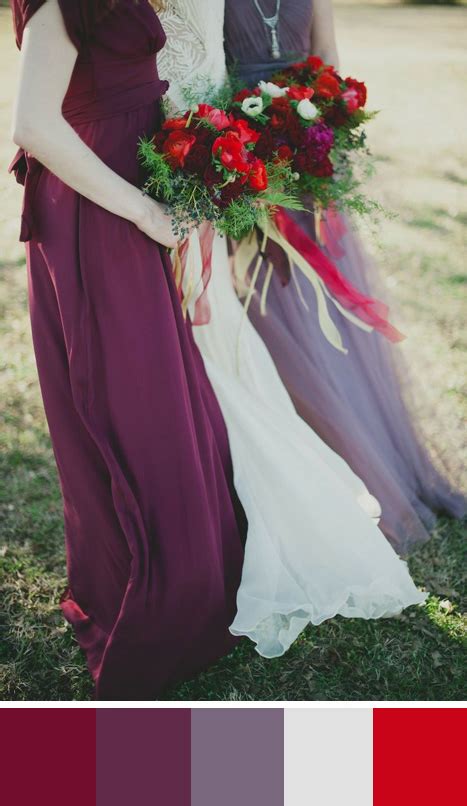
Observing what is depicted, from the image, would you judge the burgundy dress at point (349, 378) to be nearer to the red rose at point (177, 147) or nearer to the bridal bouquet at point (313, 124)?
the bridal bouquet at point (313, 124)

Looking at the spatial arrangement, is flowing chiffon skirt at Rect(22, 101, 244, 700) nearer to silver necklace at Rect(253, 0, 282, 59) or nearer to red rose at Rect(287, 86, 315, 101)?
red rose at Rect(287, 86, 315, 101)

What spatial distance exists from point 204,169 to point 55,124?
1.43 feet

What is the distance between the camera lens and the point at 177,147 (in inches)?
82.6

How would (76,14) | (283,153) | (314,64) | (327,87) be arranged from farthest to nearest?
(314,64), (327,87), (283,153), (76,14)

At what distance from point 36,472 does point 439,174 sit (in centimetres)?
614

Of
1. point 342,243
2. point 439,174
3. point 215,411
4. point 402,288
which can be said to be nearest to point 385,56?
point 439,174

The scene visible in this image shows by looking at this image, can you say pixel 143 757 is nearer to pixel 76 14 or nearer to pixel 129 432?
pixel 129 432

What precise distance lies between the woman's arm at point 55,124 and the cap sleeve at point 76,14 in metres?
0.02

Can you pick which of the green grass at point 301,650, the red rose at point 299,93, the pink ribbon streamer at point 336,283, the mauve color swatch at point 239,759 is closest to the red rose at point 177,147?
the red rose at point 299,93

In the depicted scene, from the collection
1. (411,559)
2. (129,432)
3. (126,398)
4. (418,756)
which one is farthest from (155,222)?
(411,559)

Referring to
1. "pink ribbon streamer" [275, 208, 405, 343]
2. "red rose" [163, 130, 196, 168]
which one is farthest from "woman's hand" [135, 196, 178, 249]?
"pink ribbon streamer" [275, 208, 405, 343]

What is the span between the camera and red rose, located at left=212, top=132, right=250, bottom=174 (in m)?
2.11

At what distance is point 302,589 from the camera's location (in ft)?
8.73

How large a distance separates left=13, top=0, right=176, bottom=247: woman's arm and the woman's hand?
17 mm
